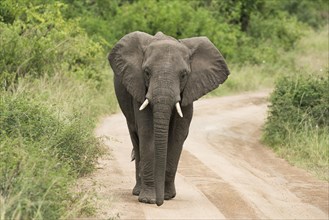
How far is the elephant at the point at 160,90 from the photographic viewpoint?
973 cm

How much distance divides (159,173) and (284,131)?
883 centimetres

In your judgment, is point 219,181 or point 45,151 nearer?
point 45,151

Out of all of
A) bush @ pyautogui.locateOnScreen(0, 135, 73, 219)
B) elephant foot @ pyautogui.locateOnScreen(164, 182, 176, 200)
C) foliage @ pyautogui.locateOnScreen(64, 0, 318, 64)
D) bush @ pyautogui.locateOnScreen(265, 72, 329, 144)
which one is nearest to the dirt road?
elephant foot @ pyautogui.locateOnScreen(164, 182, 176, 200)

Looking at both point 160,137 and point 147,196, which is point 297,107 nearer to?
point 147,196

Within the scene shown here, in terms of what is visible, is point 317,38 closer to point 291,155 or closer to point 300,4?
point 300,4

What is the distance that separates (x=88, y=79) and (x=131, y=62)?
11.5 m

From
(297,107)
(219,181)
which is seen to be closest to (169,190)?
(219,181)

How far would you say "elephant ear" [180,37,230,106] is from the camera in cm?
1022

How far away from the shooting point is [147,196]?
10148mm

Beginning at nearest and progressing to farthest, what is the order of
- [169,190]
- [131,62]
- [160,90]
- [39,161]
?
1. [39,161]
2. [160,90]
3. [131,62]
4. [169,190]

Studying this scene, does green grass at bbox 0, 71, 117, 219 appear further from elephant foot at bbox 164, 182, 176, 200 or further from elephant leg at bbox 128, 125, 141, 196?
elephant foot at bbox 164, 182, 176, 200

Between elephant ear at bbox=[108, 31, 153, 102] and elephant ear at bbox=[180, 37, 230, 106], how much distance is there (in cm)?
48

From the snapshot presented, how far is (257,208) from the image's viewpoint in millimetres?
10680

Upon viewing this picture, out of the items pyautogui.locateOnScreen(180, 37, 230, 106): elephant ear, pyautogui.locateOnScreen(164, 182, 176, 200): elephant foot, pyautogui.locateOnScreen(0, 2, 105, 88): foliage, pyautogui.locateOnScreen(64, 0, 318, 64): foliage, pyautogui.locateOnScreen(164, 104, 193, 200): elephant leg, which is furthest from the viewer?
pyautogui.locateOnScreen(64, 0, 318, 64): foliage
